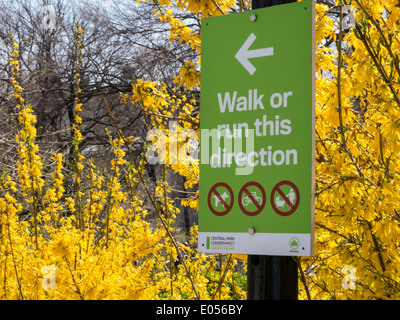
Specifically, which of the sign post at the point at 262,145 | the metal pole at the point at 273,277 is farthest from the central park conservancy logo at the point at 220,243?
the metal pole at the point at 273,277

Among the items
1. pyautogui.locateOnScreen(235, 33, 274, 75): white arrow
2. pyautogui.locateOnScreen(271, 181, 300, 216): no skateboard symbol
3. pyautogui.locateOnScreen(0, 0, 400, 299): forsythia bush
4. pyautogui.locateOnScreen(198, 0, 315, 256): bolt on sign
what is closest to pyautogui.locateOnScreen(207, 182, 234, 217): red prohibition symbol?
pyautogui.locateOnScreen(198, 0, 315, 256): bolt on sign

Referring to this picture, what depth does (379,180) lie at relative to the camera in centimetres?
296

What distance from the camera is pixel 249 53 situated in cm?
210

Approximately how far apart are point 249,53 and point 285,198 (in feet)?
1.88

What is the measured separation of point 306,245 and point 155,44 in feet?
35.4

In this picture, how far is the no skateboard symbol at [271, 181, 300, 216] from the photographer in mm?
1940

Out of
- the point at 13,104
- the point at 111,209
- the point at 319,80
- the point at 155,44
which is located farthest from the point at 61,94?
the point at 319,80

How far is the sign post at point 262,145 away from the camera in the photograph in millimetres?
1952

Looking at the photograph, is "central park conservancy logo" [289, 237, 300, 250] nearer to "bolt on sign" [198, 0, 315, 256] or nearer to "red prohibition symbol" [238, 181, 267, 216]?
"bolt on sign" [198, 0, 315, 256]

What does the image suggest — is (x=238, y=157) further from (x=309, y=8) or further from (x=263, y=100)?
(x=309, y=8)

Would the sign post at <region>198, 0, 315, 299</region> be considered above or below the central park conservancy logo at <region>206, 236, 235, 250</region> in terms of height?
above

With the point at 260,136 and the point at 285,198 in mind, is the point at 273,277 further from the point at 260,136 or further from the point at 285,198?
the point at 260,136

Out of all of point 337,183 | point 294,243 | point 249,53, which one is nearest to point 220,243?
point 294,243

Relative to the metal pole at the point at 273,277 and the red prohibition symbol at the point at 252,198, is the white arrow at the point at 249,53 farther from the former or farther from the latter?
the metal pole at the point at 273,277
